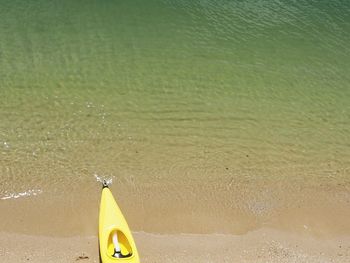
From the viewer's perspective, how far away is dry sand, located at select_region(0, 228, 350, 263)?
7.91 meters

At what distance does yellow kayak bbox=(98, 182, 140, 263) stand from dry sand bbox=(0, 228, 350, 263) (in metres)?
0.22

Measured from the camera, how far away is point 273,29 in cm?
1546

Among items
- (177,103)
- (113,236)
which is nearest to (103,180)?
(113,236)

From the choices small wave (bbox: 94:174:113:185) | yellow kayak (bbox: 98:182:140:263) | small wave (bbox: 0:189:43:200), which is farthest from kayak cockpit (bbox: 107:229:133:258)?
small wave (bbox: 0:189:43:200)

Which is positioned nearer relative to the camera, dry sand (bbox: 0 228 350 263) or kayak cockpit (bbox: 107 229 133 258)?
kayak cockpit (bbox: 107 229 133 258)

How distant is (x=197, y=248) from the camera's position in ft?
27.3

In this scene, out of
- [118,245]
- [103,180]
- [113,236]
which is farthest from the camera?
[103,180]

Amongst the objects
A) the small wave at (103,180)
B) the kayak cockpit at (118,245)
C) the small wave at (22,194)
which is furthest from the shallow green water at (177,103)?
the kayak cockpit at (118,245)

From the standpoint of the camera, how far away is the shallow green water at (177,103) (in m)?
9.58

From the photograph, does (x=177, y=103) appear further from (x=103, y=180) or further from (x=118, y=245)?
(x=118, y=245)

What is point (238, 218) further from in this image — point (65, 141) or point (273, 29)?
point (273, 29)

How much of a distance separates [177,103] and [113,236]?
171 inches

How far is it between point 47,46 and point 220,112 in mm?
4889

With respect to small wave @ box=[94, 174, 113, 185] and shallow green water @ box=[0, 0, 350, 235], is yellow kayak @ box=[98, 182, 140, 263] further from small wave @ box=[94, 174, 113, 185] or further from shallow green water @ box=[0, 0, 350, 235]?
small wave @ box=[94, 174, 113, 185]
